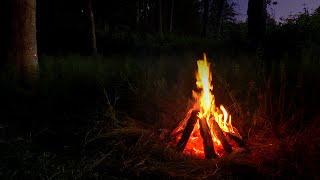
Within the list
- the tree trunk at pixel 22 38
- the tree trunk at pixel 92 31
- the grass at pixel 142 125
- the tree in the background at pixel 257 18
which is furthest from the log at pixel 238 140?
the tree trunk at pixel 92 31

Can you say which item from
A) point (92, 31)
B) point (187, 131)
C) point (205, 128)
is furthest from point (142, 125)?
point (92, 31)

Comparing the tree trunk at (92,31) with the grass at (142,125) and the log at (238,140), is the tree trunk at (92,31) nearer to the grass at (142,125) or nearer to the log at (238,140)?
the grass at (142,125)

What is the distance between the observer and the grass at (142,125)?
16.9 ft

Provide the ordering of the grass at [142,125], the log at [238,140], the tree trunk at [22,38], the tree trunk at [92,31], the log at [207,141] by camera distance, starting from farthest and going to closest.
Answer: the tree trunk at [92,31], the tree trunk at [22,38], the log at [238,140], the log at [207,141], the grass at [142,125]

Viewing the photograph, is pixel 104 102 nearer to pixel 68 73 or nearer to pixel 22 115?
pixel 22 115

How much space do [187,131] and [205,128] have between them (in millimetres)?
248

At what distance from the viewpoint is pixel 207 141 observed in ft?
18.5

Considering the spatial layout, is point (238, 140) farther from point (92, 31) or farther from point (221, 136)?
point (92, 31)

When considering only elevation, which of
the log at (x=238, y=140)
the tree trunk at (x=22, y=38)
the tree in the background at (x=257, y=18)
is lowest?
the log at (x=238, y=140)

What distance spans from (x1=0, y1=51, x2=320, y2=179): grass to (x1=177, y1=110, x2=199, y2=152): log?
18cm

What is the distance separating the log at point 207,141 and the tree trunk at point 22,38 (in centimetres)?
373

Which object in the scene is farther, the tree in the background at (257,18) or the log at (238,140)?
the tree in the background at (257,18)

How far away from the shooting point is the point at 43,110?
677 cm

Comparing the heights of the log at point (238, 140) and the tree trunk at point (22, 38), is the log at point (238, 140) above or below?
below
